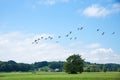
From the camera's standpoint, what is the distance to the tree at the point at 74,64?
112 meters

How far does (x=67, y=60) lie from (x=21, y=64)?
2034 inches

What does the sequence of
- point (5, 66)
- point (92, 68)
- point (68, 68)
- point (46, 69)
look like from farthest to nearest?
point (46, 69) → point (5, 66) → point (92, 68) → point (68, 68)

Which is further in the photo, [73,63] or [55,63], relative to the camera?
[55,63]

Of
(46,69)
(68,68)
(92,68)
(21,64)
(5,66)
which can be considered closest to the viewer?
(68,68)

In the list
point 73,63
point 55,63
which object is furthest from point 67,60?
point 55,63

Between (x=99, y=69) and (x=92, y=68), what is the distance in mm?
5606

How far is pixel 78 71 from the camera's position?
114 m

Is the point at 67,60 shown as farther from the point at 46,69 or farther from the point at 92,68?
the point at 46,69

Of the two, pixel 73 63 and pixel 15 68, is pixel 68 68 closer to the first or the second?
pixel 73 63

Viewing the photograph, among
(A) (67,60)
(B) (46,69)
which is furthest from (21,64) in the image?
(A) (67,60)

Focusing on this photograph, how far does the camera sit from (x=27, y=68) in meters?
164

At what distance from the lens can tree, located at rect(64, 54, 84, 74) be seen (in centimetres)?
11250

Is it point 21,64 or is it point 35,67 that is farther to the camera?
point 35,67

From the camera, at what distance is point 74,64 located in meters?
113
